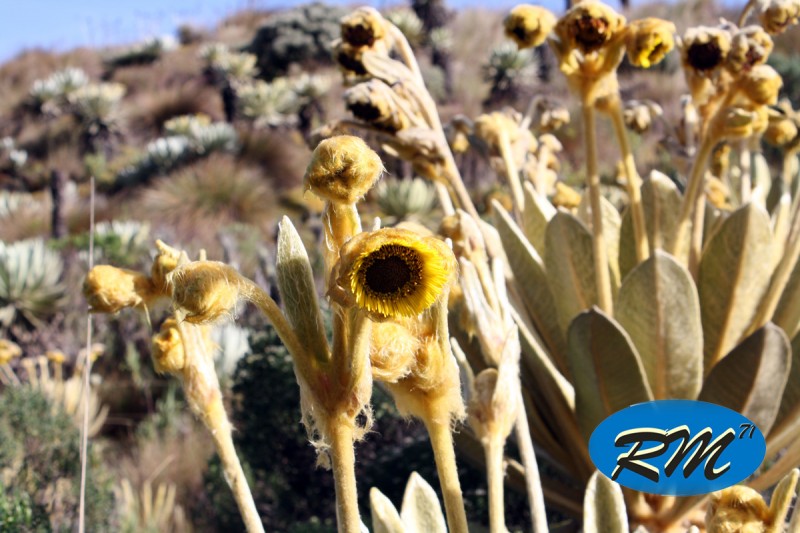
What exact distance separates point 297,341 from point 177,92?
2010 cm

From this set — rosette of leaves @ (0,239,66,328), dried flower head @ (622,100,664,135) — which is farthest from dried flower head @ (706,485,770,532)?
rosette of leaves @ (0,239,66,328)

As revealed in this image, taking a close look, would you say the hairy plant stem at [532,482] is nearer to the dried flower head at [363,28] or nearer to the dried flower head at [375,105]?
the dried flower head at [375,105]

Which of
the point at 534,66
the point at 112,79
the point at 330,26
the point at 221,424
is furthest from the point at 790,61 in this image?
the point at 112,79

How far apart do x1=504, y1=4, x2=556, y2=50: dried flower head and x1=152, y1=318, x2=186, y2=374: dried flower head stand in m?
0.86

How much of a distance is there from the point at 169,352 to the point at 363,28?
86cm

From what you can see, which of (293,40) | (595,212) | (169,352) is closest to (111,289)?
(169,352)

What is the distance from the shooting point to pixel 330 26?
67.8ft

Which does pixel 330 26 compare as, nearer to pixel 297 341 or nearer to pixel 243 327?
pixel 243 327

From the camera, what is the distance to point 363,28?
1.58 meters

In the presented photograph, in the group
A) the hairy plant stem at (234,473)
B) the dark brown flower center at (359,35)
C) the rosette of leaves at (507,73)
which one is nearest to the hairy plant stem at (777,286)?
the dark brown flower center at (359,35)

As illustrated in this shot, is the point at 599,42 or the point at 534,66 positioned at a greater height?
the point at 534,66

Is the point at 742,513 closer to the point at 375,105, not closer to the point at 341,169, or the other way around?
the point at 341,169

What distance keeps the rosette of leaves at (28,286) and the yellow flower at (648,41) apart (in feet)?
20.2

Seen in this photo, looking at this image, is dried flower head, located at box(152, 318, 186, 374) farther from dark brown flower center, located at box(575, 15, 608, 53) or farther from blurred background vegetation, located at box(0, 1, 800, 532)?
dark brown flower center, located at box(575, 15, 608, 53)
